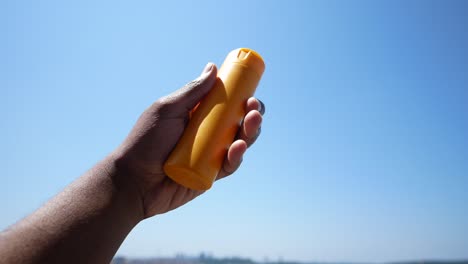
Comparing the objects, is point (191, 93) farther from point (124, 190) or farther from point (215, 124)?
point (124, 190)

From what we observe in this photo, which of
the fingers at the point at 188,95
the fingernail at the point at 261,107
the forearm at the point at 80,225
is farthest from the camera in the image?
the fingernail at the point at 261,107

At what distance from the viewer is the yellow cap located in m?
3.71

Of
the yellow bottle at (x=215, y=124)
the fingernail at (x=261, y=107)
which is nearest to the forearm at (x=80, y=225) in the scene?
the yellow bottle at (x=215, y=124)

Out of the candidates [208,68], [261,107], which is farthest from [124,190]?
[261,107]

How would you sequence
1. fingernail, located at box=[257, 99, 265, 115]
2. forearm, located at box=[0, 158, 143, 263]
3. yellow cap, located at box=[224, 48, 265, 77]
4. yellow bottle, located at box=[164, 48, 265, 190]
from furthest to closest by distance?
fingernail, located at box=[257, 99, 265, 115] → yellow cap, located at box=[224, 48, 265, 77] → yellow bottle, located at box=[164, 48, 265, 190] → forearm, located at box=[0, 158, 143, 263]

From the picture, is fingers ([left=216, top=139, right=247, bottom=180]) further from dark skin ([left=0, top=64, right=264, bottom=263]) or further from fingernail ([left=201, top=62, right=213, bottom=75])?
fingernail ([left=201, top=62, right=213, bottom=75])

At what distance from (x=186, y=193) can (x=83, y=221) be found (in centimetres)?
151

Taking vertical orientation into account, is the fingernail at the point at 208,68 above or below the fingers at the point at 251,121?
above

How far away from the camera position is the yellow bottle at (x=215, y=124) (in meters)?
3.28

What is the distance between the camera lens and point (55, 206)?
275 cm

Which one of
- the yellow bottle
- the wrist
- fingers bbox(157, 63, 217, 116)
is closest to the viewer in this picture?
the wrist

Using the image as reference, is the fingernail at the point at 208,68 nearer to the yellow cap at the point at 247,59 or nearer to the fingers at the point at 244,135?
the yellow cap at the point at 247,59

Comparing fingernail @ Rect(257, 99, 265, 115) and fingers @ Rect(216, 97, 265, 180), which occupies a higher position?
fingernail @ Rect(257, 99, 265, 115)

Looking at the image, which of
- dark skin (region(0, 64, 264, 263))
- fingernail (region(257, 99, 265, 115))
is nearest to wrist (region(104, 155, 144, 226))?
dark skin (region(0, 64, 264, 263))
